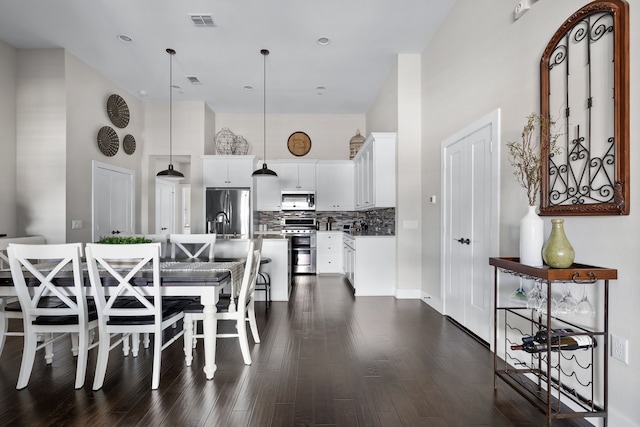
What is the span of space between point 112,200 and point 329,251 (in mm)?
4000

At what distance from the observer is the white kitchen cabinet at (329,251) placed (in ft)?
22.5

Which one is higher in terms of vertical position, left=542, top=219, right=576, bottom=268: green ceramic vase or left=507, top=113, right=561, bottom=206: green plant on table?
left=507, top=113, right=561, bottom=206: green plant on table

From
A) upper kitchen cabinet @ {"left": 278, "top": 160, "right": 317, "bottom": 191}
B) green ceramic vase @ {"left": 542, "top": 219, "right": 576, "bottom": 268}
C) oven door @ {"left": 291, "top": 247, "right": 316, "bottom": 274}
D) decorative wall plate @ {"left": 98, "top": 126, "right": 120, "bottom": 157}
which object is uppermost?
decorative wall plate @ {"left": 98, "top": 126, "right": 120, "bottom": 157}

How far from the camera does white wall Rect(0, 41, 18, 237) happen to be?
171 inches

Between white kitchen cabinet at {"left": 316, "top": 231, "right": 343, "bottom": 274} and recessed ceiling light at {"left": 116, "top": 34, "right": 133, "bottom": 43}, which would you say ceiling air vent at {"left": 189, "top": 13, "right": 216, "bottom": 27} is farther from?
white kitchen cabinet at {"left": 316, "top": 231, "right": 343, "bottom": 274}

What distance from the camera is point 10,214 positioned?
4426 mm

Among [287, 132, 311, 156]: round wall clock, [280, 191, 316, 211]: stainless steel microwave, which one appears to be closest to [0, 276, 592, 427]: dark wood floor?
[280, 191, 316, 211]: stainless steel microwave

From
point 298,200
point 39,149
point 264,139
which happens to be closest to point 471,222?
point 298,200

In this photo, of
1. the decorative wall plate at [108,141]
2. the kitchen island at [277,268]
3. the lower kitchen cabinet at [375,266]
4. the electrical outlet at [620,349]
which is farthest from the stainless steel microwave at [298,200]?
the electrical outlet at [620,349]

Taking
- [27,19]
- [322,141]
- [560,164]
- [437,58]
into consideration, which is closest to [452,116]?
[437,58]

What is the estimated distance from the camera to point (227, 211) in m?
6.63

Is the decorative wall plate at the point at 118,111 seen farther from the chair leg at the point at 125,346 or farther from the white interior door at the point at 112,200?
the chair leg at the point at 125,346

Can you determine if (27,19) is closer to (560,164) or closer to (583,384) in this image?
(560,164)

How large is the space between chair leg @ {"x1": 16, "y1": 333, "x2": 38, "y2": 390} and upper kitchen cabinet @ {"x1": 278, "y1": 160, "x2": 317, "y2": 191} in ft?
17.0
